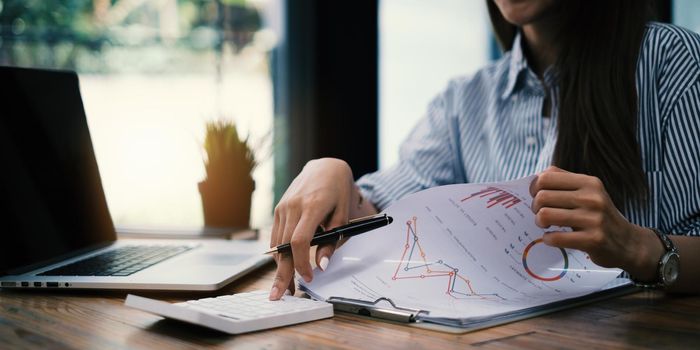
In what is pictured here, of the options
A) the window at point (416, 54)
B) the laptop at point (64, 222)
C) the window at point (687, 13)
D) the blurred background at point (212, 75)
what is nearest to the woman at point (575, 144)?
the laptop at point (64, 222)

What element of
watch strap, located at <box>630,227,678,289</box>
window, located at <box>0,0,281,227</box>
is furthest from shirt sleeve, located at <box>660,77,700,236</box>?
window, located at <box>0,0,281,227</box>

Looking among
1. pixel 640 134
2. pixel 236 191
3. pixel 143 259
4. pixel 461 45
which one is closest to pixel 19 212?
pixel 143 259

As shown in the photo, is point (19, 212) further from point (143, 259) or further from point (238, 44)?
point (238, 44)

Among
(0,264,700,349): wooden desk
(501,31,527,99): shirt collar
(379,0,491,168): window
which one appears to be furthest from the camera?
(379,0,491,168): window

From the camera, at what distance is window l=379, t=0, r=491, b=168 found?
123 inches

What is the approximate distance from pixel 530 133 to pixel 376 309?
74 centimetres

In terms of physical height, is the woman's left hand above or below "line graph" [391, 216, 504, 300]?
above

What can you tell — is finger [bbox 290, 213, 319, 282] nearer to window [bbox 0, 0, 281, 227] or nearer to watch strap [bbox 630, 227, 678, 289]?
watch strap [bbox 630, 227, 678, 289]

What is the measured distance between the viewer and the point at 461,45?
3.70m

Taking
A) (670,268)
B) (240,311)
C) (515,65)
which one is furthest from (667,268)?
(515,65)

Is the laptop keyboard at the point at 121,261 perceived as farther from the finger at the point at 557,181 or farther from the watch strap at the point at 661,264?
the watch strap at the point at 661,264

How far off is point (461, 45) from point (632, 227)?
3.02 metres

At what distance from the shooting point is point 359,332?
0.65 metres

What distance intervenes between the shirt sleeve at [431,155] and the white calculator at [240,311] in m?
0.68
